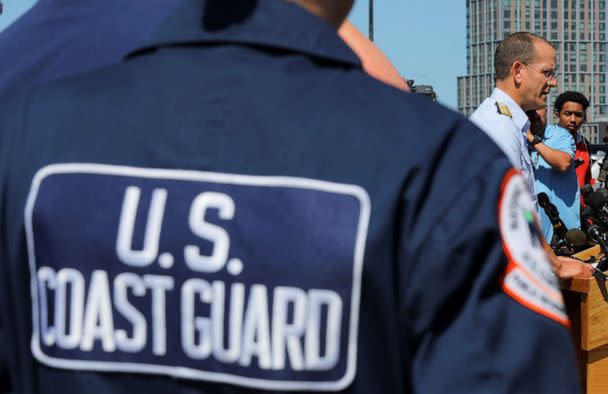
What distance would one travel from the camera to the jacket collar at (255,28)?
4.21ft

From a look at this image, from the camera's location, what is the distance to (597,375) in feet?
15.6

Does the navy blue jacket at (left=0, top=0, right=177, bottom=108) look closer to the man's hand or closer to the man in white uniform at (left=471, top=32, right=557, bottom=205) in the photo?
the man in white uniform at (left=471, top=32, right=557, bottom=205)

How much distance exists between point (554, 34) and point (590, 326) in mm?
135370

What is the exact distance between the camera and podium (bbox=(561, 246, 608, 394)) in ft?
15.2

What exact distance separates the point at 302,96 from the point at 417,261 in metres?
0.23

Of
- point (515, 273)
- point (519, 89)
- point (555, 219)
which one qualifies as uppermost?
point (515, 273)

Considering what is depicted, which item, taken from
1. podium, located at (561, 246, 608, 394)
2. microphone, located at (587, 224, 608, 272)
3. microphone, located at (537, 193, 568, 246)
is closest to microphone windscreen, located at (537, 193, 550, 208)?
microphone, located at (537, 193, 568, 246)

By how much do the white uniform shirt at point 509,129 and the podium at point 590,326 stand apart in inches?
17.2

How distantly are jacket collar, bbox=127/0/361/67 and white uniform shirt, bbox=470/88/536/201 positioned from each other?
3215mm

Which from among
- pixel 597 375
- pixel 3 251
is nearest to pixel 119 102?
pixel 3 251

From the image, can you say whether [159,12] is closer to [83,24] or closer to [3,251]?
[83,24]

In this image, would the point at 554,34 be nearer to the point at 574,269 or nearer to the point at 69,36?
the point at 574,269

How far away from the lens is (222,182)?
1.25m

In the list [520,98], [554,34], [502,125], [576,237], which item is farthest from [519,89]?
[554,34]
